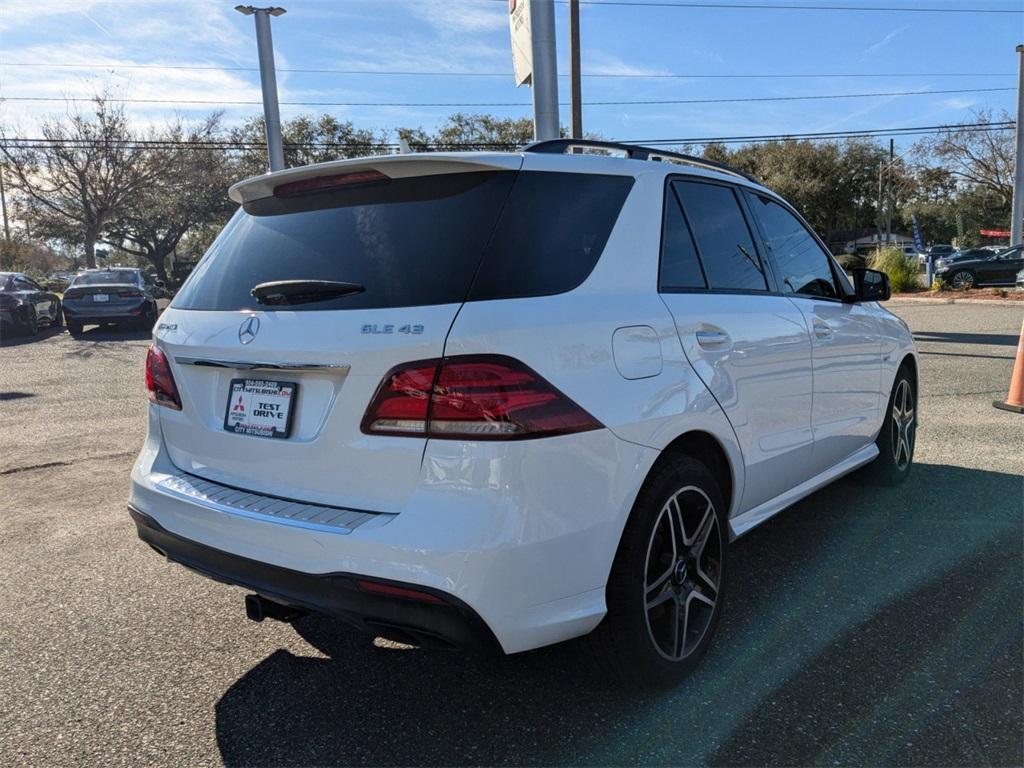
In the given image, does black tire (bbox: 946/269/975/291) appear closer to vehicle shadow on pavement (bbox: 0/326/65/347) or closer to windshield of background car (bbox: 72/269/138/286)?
windshield of background car (bbox: 72/269/138/286)

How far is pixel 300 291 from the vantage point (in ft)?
8.04

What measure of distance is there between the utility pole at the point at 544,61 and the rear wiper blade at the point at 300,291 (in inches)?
291

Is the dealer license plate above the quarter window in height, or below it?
below

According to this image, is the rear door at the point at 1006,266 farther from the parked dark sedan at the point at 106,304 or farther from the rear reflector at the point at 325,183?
the rear reflector at the point at 325,183

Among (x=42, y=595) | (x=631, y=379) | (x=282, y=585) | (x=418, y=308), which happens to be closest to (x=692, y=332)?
(x=631, y=379)

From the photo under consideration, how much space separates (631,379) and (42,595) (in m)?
2.88

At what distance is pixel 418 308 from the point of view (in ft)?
7.20

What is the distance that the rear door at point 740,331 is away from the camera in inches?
112

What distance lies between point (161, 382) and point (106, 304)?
15.3 m

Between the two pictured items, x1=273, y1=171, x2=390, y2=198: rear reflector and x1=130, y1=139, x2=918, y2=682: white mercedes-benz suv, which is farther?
x1=273, y1=171, x2=390, y2=198: rear reflector

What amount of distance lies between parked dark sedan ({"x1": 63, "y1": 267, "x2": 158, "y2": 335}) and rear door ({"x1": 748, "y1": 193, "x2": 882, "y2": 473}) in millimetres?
15603

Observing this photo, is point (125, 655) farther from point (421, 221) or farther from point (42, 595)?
point (421, 221)

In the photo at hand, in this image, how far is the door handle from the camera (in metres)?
2.79

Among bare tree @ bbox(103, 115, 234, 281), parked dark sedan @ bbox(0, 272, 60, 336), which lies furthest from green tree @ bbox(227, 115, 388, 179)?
parked dark sedan @ bbox(0, 272, 60, 336)
